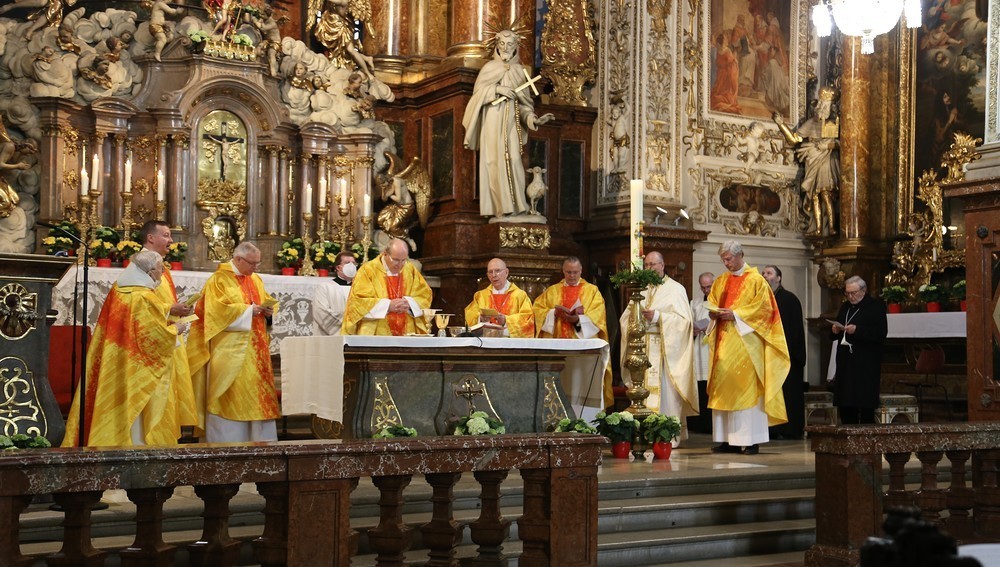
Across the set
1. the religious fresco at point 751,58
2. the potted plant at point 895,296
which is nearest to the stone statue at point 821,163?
the religious fresco at point 751,58

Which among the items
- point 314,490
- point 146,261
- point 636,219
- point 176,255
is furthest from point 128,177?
point 314,490

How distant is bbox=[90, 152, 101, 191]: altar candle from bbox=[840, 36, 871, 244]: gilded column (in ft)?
30.0

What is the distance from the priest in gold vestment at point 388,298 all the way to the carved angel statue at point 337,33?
4.24 m

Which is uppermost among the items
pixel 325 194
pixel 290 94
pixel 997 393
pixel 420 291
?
pixel 290 94

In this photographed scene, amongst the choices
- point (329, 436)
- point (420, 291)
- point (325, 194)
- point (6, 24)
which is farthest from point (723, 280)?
point (6, 24)

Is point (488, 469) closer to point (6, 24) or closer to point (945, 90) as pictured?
point (6, 24)

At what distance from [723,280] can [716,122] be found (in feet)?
16.5

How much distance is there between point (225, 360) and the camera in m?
9.01

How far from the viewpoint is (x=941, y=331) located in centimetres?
1385

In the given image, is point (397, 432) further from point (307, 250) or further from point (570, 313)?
point (307, 250)

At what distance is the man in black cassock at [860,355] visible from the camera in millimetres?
10766

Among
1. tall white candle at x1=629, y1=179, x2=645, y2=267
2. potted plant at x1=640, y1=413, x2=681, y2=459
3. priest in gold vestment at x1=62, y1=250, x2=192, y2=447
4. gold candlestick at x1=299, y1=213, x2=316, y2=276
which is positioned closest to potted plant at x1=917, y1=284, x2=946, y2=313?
potted plant at x1=640, y1=413, x2=681, y2=459

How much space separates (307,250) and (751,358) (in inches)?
190

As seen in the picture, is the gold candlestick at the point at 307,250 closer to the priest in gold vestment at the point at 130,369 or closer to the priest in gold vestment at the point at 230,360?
the priest in gold vestment at the point at 230,360
